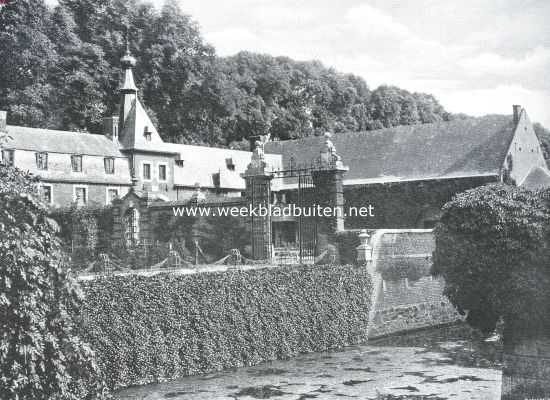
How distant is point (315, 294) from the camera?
15852 millimetres

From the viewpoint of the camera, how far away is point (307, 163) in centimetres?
3859

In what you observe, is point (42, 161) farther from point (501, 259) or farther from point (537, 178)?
point (501, 259)

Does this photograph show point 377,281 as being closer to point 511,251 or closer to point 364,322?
point 364,322

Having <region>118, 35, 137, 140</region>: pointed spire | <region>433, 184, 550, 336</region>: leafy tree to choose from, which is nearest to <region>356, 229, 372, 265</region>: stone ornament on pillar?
<region>433, 184, 550, 336</region>: leafy tree

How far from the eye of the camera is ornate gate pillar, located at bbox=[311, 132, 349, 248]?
19.4 m

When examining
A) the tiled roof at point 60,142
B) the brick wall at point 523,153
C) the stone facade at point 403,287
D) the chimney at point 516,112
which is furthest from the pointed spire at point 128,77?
the stone facade at point 403,287

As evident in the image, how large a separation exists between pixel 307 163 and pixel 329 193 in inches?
755

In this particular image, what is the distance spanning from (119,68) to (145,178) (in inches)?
417

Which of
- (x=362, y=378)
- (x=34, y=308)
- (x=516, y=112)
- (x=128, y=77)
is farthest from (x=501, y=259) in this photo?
(x=128, y=77)

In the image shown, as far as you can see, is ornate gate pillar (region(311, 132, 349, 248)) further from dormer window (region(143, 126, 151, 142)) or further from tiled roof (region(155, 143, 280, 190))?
dormer window (region(143, 126, 151, 142))

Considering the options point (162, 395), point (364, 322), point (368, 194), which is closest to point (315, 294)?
point (364, 322)

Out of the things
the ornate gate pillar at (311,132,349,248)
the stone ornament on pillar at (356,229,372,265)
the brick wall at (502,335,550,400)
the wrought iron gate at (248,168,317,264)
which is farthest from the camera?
the wrought iron gate at (248,168,317,264)

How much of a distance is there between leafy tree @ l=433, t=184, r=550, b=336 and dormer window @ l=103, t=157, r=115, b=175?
1275 inches

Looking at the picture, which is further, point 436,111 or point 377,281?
point 436,111
